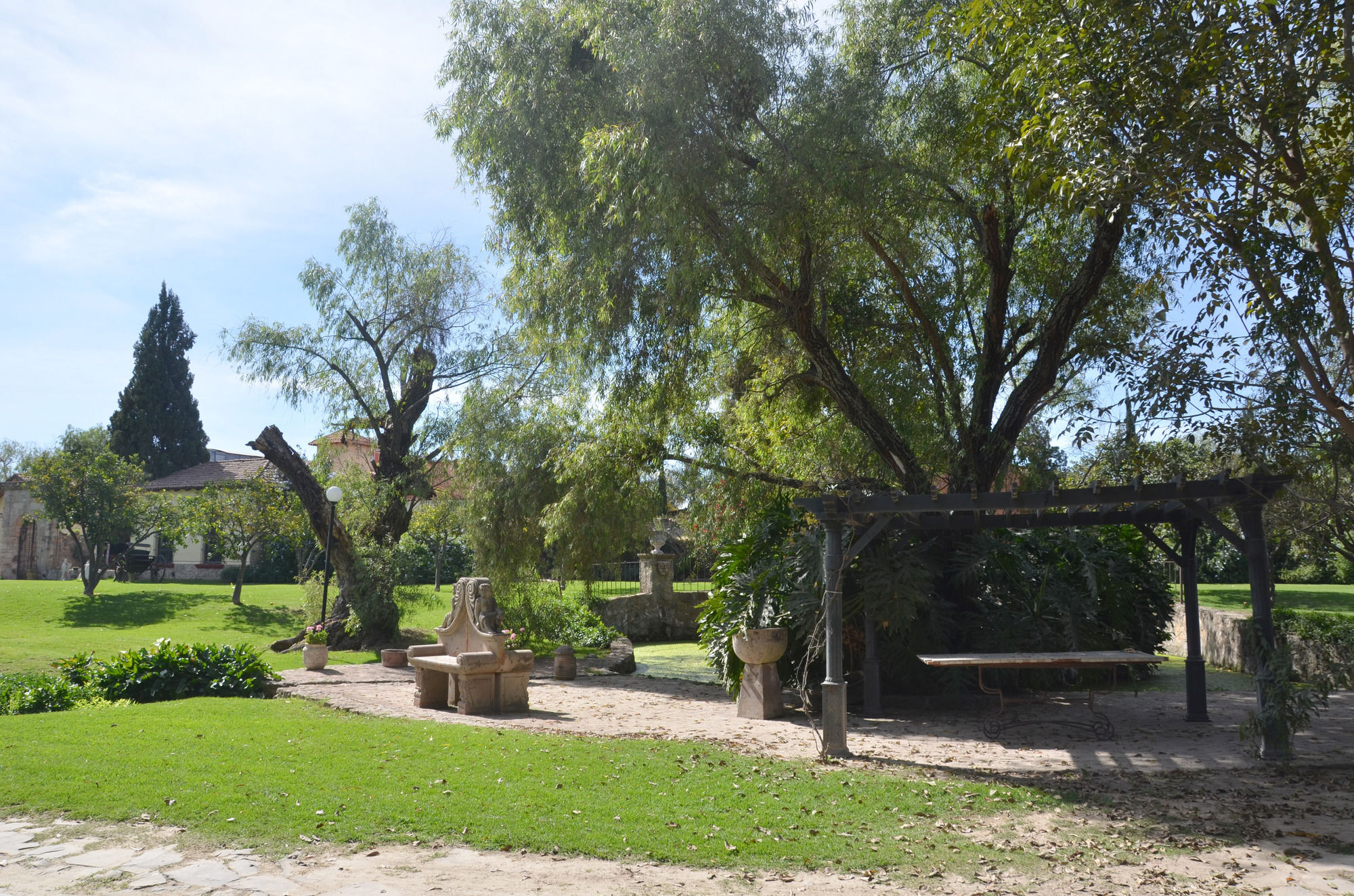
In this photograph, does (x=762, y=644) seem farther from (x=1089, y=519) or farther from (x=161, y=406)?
(x=161, y=406)

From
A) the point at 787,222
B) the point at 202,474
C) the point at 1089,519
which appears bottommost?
the point at 1089,519

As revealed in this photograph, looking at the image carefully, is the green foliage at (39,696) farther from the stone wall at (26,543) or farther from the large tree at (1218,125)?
the stone wall at (26,543)

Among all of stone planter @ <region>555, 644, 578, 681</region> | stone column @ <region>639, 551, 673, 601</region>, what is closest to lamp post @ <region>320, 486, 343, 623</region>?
stone planter @ <region>555, 644, 578, 681</region>

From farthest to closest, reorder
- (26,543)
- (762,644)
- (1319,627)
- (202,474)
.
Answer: (202,474)
(26,543)
(1319,627)
(762,644)

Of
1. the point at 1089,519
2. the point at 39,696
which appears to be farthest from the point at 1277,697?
the point at 39,696

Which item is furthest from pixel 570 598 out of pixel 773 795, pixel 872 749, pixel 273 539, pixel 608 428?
pixel 773 795

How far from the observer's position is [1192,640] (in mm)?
10336

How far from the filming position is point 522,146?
1135 centimetres

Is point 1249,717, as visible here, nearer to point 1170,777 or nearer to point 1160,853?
point 1170,777

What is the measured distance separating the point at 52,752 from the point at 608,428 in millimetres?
8578

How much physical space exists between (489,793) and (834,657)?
3783mm

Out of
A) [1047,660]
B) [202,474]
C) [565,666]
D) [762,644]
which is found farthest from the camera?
[202,474]

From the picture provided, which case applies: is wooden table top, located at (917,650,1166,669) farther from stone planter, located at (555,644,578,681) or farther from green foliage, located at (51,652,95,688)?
green foliage, located at (51,652,95,688)

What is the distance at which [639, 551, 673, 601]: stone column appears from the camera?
22.0 m
